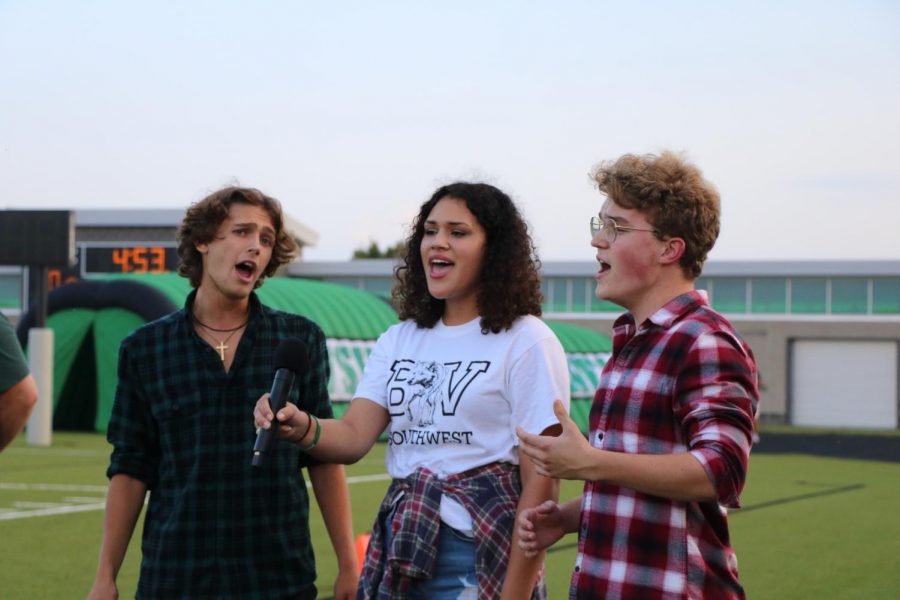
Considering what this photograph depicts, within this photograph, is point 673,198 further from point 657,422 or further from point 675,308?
point 657,422

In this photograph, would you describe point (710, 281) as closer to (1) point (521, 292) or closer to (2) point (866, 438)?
(2) point (866, 438)

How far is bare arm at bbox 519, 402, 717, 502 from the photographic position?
297cm

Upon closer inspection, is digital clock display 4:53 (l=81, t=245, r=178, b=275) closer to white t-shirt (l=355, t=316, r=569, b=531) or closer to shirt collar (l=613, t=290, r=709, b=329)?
white t-shirt (l=355, t=316, r=569, b=531)

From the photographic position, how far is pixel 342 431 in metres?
4.00

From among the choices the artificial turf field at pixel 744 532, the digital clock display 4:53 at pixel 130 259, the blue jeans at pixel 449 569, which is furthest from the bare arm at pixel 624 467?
the digital clock display 4:53 at pixel 130 259

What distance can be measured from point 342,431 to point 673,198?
51.7 inches

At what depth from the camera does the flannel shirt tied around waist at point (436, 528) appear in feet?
12.3

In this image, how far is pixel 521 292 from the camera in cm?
402

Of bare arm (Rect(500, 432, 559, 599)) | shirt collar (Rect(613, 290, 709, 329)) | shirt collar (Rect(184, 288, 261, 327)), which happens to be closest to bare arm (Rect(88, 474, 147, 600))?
shirt collar (Rect(184, 288, 261, 327))

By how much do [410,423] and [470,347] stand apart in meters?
0.30

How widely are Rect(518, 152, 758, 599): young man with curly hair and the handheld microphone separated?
2.39ft

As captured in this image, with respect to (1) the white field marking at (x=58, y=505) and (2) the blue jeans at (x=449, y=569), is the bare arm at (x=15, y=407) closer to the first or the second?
(2) the blue jeans at (x=449, y=569)

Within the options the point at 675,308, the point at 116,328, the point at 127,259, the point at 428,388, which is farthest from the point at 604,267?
the point at 127,259

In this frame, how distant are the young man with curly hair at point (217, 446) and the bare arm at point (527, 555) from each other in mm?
874
